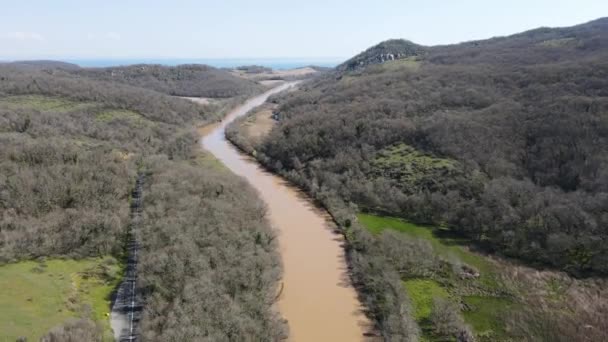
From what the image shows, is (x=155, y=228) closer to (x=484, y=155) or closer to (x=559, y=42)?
(x=484, y=155)

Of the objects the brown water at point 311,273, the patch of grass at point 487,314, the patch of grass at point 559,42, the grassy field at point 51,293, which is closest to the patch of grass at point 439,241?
the patch of grass at point 487,314

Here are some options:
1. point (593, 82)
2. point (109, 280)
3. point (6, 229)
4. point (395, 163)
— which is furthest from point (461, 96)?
point (6, 229)

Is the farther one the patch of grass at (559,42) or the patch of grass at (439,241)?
the patch of grass at (559,42)

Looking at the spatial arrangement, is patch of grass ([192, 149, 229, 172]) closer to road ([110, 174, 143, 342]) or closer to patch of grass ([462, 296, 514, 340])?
road ([110, 174, 143, 342])

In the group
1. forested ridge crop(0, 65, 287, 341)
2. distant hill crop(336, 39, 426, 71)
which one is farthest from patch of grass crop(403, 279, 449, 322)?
distant hill crop(336, 39, 426, 71)

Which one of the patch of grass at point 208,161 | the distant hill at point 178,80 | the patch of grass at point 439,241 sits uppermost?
the distant hill at point 178,80

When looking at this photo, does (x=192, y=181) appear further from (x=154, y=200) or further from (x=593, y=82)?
(x=593, y=82)

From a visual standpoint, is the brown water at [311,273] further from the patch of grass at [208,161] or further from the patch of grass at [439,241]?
the patch of grass at [208,161]
